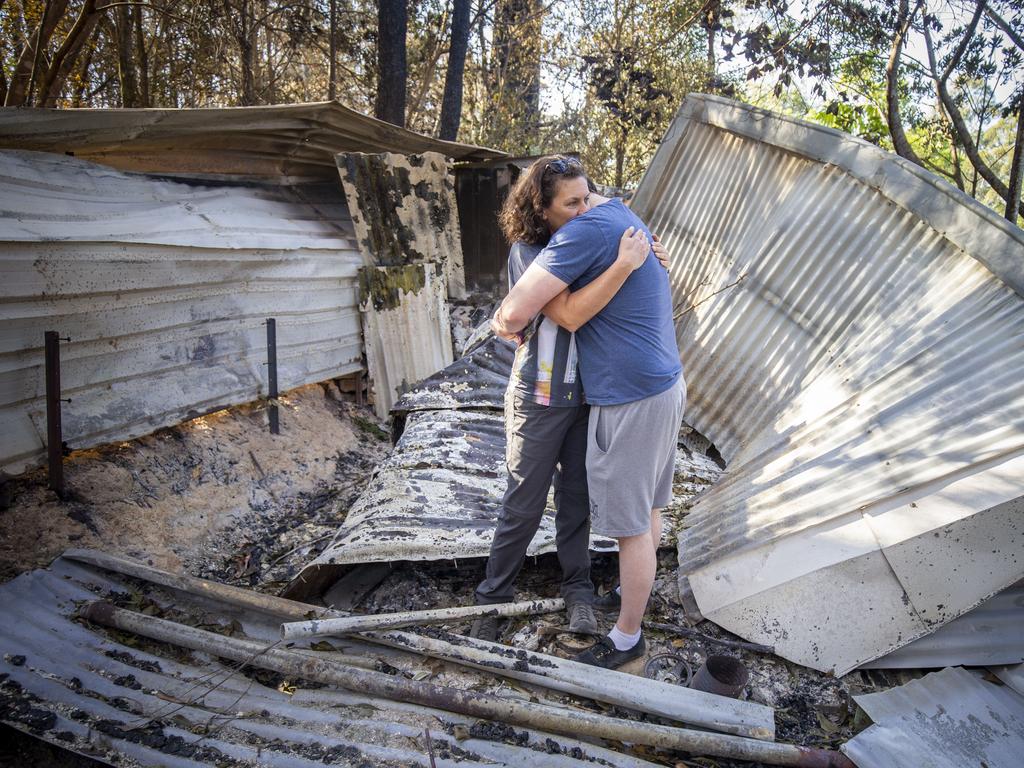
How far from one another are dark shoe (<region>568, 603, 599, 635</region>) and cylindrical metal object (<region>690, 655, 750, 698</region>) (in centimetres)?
45

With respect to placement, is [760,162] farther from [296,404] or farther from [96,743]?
[96,743]

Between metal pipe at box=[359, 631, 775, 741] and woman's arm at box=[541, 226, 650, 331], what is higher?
woman's arm at box=[541, 226, 650, 331]

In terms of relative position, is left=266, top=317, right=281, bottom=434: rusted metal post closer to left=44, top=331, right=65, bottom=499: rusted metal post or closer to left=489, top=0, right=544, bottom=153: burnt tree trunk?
left=44, top=331, right=65, bottom=499: rusted metal post

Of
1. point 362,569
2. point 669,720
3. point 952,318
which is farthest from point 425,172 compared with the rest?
point 669,720

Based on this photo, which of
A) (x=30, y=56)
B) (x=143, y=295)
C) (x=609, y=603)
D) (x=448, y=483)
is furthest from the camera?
(x=30, y=56)

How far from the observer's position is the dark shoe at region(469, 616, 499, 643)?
2.84 m

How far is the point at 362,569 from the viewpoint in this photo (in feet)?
11.5

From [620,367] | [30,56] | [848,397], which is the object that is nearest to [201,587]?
[620,367]

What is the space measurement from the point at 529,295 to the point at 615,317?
31 centimetres

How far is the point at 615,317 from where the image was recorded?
252cm

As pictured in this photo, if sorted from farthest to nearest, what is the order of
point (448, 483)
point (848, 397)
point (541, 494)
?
point (448, 483), point (848, 397), point (541, 494)

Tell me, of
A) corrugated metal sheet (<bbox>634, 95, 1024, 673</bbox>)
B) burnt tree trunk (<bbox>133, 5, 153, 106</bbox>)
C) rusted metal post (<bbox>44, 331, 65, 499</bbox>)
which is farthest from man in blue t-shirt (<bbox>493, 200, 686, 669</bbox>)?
burnt tree trunk (<bbox>133, 5, 153, 106</bbox>)

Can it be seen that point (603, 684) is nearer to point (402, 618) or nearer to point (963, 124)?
point (402, 618)

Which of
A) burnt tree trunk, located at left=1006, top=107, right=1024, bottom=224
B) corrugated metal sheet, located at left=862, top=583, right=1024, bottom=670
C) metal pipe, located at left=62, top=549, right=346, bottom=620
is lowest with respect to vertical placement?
metal pipe, located at left=62, top=549, right=346, bottom=620
